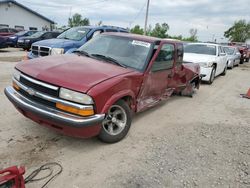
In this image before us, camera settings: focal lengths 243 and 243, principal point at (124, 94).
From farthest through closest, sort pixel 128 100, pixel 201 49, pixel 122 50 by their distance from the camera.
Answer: pixel 201 49 → pixel 122 50 → pixel 128 100

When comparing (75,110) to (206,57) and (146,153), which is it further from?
(206,57)

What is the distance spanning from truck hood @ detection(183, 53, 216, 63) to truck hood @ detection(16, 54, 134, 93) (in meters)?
6.14

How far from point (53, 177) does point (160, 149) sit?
1.75 meters

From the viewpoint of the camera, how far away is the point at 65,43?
8828mm

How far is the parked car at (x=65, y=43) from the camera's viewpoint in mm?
8477

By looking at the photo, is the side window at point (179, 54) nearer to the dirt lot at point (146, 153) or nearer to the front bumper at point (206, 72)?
the dirt lot at point (146, 153)

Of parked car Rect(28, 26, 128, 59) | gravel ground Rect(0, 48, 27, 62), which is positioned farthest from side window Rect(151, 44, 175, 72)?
gravel ground Rect(0, 48, 27, 62)

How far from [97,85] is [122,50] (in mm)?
1472

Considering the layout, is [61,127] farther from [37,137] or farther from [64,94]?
[37,137]

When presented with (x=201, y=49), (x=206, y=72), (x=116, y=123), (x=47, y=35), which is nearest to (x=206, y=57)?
(x=206, y=72)

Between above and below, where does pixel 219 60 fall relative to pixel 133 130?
above

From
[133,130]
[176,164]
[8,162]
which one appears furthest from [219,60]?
[8,162]

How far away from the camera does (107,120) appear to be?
12.6ft

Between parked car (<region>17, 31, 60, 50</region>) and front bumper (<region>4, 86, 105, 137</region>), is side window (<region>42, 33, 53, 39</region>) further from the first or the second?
front bumper (<region>4, 86, 105, 137</region>)
